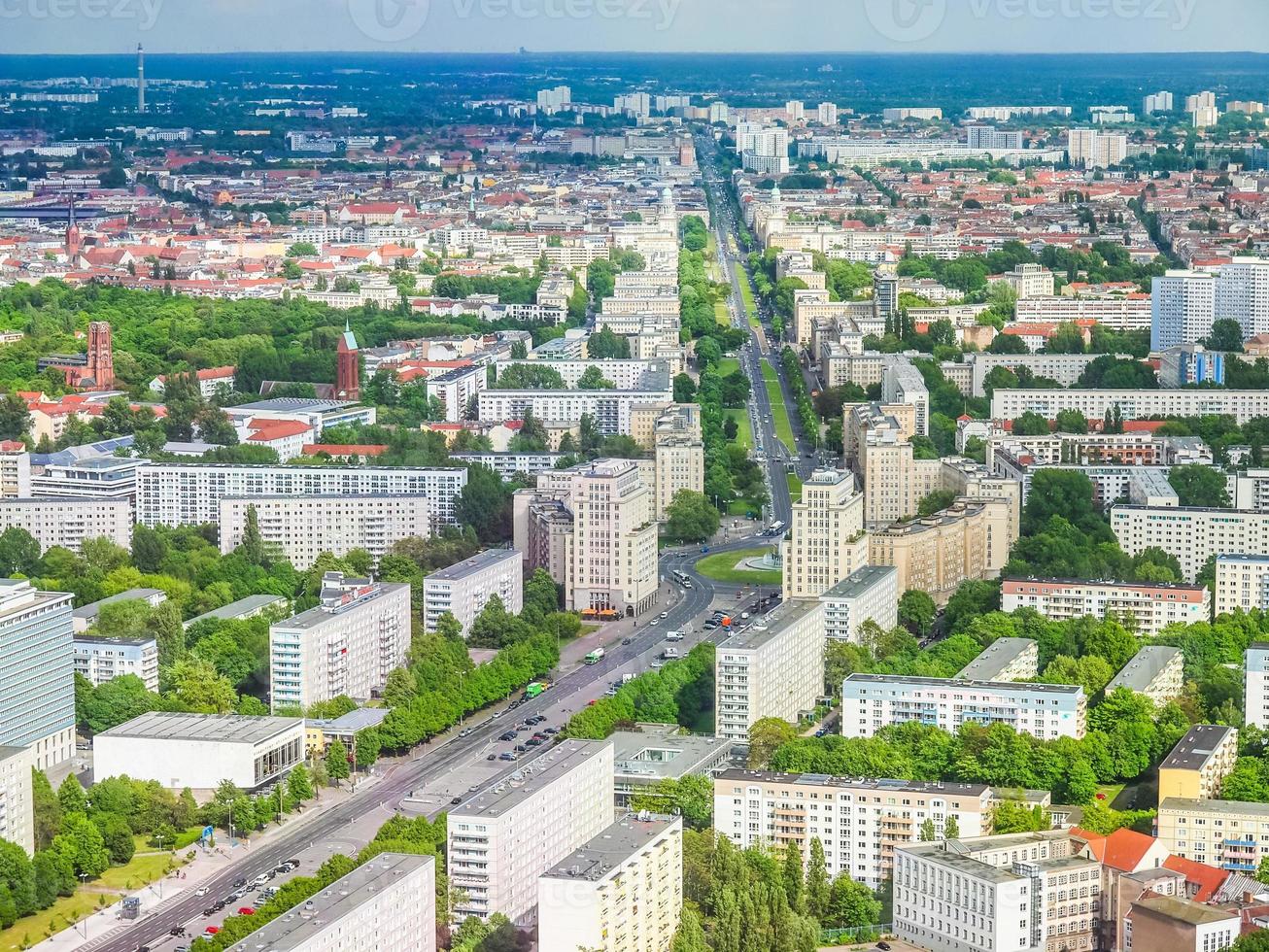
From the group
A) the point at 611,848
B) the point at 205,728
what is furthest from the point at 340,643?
the point at 611,848

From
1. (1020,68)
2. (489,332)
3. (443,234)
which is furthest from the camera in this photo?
(1020,68)

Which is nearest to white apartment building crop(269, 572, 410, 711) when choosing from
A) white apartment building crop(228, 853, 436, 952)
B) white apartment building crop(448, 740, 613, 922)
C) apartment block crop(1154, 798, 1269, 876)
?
white apartment building crop(448, 740, 613, 922)

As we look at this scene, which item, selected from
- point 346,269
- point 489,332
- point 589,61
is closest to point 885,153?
point 346,269

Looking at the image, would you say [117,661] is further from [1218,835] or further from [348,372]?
[348,372]

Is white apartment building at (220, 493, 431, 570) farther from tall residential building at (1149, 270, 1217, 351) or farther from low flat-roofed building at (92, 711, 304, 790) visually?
tall residential building at (1149, 270, 1217, 351)

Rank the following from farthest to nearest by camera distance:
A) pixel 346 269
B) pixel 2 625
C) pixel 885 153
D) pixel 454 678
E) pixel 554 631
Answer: pixel 885 153 → pixel 346 269 → pixel 554 631 → pixel 454 678 → pixel 2 625

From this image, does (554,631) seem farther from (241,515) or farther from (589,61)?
(589,61)

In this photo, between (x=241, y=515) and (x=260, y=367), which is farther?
(x=260, y=367)

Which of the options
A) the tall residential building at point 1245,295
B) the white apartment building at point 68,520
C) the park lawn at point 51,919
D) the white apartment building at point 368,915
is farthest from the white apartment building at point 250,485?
the tall residential building at point 1245,295
